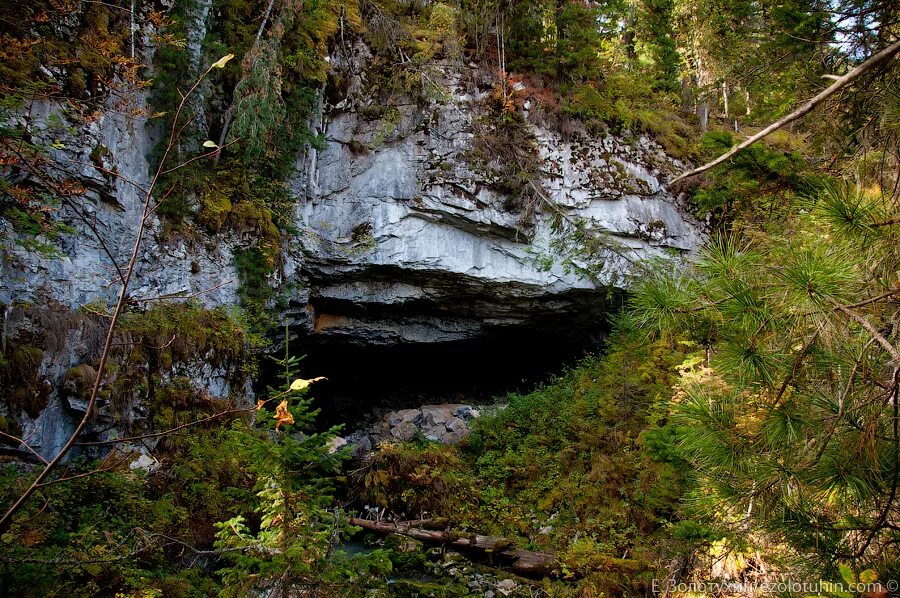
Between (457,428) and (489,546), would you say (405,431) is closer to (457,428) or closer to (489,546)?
(457,428)

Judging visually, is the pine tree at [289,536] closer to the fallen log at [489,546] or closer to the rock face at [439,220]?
the fallen log at [489,546]

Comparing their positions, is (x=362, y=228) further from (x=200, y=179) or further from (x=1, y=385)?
(x=1, y=385)

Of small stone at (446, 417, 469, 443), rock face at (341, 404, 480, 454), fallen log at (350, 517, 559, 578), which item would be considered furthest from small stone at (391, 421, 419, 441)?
fallen log at (350, 517, 559, 578)

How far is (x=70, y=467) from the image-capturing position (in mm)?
4875

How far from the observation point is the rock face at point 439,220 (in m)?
9.45

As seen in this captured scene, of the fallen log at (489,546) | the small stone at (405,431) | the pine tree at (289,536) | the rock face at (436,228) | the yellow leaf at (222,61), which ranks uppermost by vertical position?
the rock face at (436,228)

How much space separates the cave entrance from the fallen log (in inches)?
206

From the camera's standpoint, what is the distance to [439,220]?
9.66 meters

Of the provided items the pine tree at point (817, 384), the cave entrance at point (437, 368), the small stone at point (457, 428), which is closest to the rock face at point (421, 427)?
the small stone at point (457, 428)

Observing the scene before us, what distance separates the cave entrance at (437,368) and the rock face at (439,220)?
0.99 metres

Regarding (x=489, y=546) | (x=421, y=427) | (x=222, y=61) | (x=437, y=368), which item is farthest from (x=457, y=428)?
(x=222, y=61)

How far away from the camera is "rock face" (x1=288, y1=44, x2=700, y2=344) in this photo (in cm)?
945

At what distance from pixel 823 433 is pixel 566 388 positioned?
820cm

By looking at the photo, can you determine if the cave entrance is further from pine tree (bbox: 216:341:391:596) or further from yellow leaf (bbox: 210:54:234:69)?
yellow leaf (bbox: 210:54:234:69)
